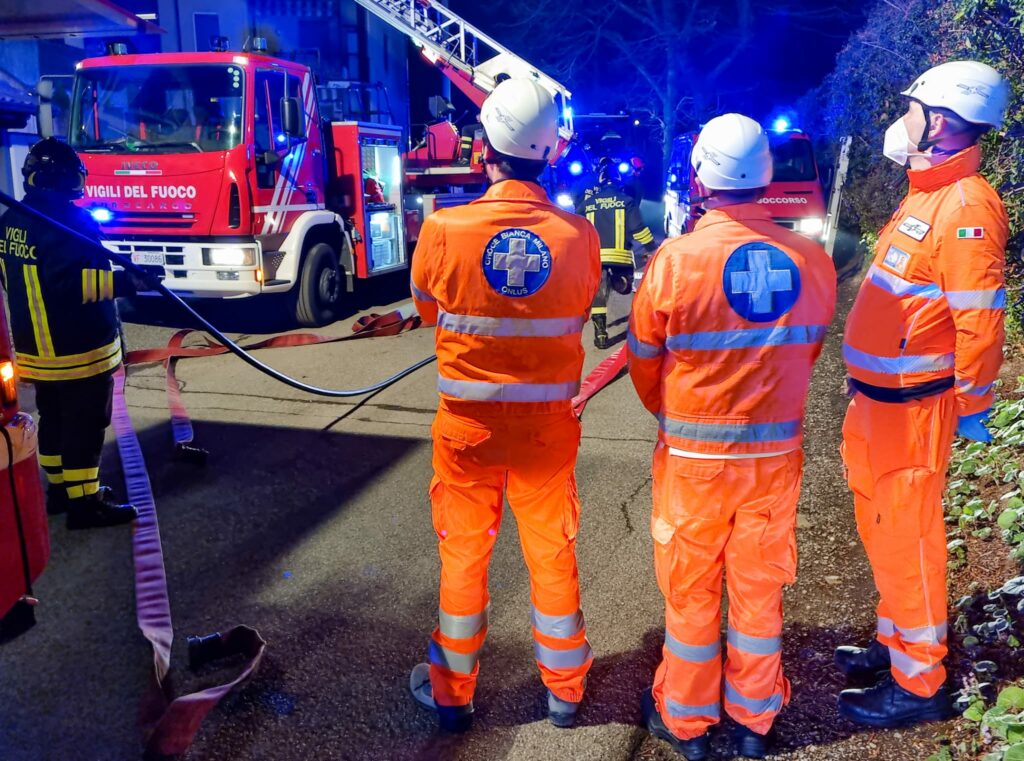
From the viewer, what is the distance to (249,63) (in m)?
8.64

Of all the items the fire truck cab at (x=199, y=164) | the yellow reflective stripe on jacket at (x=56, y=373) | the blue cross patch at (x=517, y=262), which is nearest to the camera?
the blue cross patch at (x=517, y=262)

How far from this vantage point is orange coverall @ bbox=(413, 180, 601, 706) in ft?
8.82

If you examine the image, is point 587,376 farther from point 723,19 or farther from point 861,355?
point 723,19

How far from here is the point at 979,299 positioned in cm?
263

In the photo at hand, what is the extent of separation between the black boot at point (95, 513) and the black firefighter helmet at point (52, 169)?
1572 millimetres

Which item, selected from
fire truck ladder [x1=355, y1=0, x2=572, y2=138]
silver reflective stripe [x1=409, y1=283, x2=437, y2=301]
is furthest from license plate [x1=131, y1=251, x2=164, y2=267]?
silver reflective stripe [x1=409, y1=283, x2=437, y2=301]

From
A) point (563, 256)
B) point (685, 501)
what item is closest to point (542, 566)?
point (685, 501)

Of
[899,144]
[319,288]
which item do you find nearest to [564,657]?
[899,144]

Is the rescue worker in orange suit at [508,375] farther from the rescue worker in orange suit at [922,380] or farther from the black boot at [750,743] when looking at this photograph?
the rescue worker in orange suit at [922,380]

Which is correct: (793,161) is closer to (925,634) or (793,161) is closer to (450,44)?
(450,44)

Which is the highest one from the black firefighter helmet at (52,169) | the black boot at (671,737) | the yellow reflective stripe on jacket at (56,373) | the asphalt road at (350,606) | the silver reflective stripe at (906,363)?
the black firefighter helmet at (52,169)

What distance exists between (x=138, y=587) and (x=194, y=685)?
832 millimetres

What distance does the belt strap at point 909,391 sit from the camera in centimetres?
281

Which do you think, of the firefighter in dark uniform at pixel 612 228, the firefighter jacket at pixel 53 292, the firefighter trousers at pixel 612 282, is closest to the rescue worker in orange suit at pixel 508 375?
the firefighter jacket at pixel 53 292
